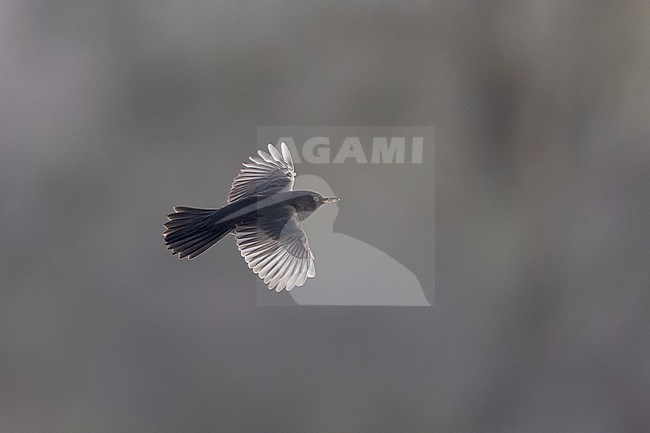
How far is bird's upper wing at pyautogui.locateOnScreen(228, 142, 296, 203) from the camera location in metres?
1.58

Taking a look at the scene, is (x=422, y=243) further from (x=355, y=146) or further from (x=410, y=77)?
(x=410, y=77)

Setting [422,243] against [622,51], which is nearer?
[422,243]

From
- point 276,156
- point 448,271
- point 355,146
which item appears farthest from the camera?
point 448,271

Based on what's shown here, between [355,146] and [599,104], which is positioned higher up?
[599,104]

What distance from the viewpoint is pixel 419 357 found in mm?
3107

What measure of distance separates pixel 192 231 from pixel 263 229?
0.14m

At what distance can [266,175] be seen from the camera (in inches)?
63.4

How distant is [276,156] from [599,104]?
77.9 inches

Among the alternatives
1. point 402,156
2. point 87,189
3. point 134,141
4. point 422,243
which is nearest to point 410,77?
point 402,156
